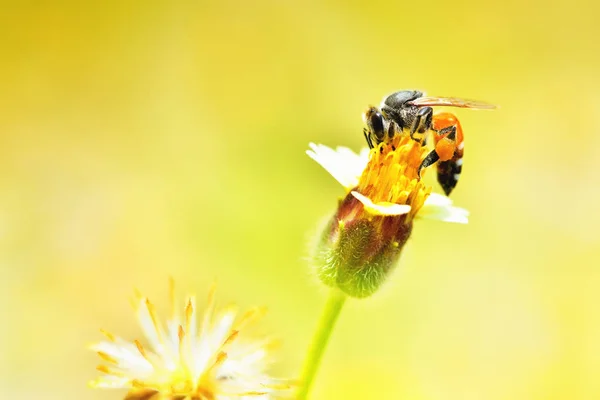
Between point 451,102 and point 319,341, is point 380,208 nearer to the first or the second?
point 319,341

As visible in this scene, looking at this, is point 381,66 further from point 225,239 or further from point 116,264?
point 116,264

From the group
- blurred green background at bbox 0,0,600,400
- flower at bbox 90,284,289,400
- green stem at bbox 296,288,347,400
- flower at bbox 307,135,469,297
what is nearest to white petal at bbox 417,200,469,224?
flower at bbox 307,135,469,297

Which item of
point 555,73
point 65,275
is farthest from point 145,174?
point 555,73

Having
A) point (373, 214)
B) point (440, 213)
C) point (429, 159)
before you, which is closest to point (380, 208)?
point (373, 214)

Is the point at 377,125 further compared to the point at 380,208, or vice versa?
the point at 377,125

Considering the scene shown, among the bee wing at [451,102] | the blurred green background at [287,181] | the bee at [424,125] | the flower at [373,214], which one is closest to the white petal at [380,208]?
the flower at [373,214]
